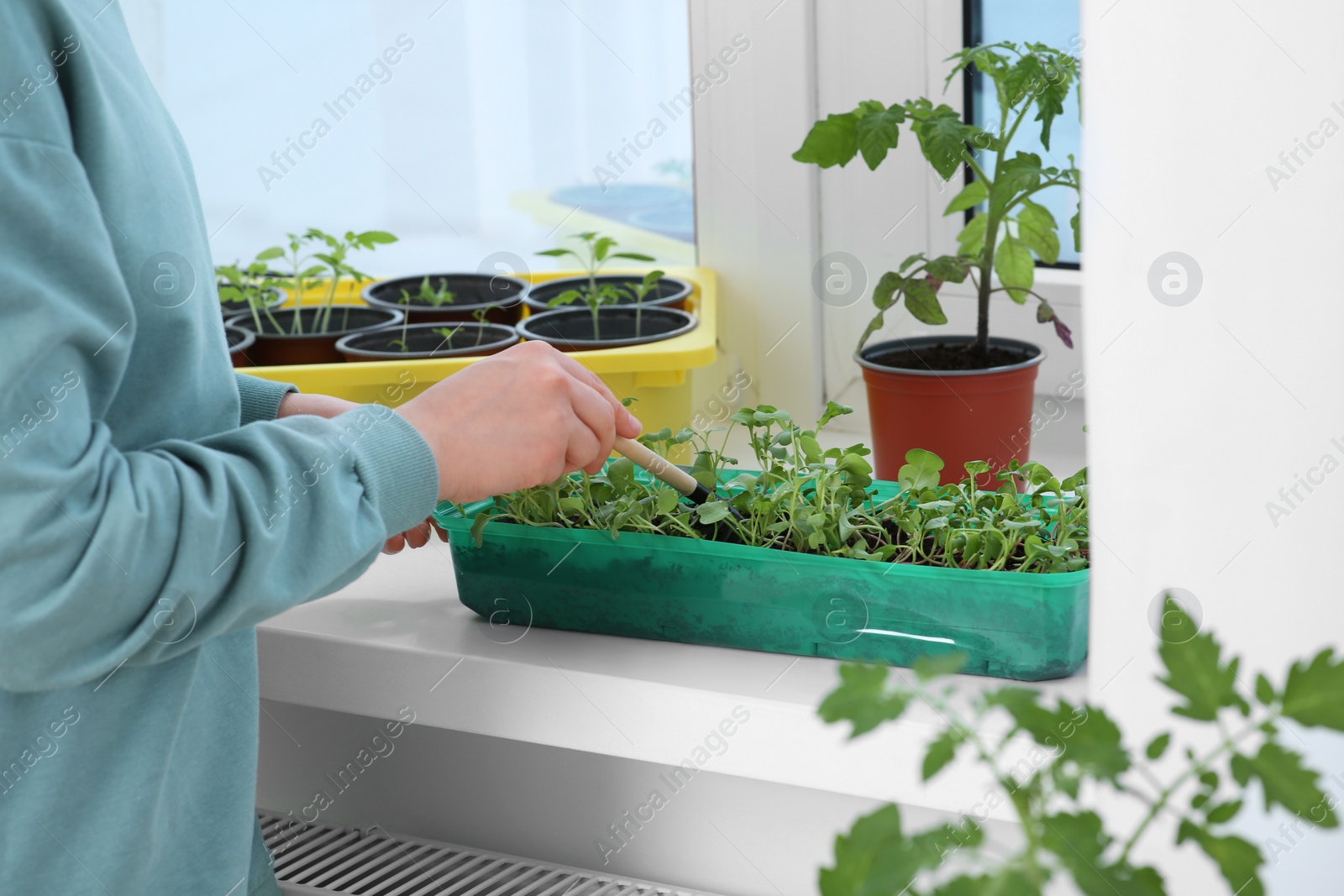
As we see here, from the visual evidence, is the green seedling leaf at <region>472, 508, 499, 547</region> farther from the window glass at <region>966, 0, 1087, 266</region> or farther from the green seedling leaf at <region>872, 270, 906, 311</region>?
the window glass at <region>966, 0, 1087, 266</region>

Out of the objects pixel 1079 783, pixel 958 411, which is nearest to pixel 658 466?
pixel 958 411

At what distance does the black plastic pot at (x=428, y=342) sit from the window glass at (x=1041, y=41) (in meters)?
0.49

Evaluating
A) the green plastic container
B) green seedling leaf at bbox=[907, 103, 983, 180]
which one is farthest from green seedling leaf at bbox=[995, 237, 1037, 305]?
the green plastic container

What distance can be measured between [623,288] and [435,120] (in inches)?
13.2

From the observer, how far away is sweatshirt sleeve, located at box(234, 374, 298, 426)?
799 mm

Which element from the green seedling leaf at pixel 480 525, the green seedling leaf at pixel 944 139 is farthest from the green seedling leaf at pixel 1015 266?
the green seedling leaf at pixel 480 525

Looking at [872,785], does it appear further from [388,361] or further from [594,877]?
[388,361]

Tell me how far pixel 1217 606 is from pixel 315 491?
1.34 ft

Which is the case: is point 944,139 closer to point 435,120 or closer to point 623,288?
point 623,288

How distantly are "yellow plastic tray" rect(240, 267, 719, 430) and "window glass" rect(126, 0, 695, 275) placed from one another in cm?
29

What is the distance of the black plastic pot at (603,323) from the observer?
43.4 inches

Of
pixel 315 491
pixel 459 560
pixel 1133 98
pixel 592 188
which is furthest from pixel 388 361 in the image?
pixel 1133 98

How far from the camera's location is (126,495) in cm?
50

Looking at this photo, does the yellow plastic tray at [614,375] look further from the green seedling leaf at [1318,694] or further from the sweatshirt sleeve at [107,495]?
the green seedling leaf at [1318,694]
